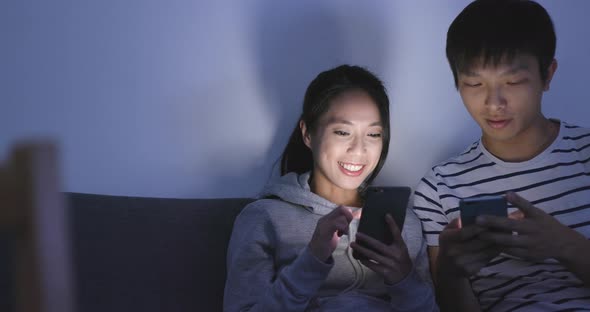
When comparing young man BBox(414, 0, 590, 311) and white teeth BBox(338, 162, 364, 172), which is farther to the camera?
white teeth BBox(338, 162, 364, 172)

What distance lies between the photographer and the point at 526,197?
5.06 feet

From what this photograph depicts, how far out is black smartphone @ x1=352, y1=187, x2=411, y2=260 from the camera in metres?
1.37

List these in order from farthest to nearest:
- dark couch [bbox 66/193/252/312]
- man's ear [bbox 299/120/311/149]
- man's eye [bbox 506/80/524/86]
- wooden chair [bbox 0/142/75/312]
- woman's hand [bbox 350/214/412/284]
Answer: man's ear [bbox 299/120/311/149]
dark couch [bbox 66/193/252/312]
man's eye [bbox 506/80/524/86]
woman's hand [bbox 350/214/412/284]
wooden chair [bbox 0/142/75/312]

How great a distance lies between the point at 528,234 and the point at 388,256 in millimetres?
303

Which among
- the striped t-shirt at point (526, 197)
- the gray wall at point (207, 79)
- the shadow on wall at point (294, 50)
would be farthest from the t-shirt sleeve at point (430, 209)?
the shadow on wall at point (294, 50)

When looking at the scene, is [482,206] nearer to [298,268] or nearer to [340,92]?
[298,268]

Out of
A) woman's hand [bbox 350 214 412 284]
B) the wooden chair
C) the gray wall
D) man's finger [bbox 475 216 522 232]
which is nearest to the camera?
the wooden chair

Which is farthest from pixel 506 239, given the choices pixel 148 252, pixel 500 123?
pixel 148 252

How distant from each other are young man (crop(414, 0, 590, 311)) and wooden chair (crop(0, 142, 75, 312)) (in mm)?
954

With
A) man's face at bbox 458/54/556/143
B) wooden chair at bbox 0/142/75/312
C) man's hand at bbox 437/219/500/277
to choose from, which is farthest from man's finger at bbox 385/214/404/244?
wooden chair at bbox 0/142/75/312

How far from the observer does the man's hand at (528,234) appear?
1.25 metres

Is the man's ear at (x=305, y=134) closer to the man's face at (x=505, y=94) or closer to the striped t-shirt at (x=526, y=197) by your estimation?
the striped t-shirt at (x=526, y=197)

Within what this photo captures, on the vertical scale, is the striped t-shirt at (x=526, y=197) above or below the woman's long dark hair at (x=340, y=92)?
below

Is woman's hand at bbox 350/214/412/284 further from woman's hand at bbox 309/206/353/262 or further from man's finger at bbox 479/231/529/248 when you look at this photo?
man's finger at bbox 479/231/529/248
